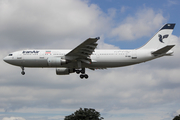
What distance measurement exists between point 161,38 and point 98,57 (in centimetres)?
1219

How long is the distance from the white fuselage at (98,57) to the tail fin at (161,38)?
2134 millimetres

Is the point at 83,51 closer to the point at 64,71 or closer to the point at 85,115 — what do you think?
the point at 64,71

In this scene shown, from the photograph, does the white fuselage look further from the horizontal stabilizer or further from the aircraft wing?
the aircraft wing

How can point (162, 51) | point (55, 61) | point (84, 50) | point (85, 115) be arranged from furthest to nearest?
1. point (85, 115)
2. point (162, 51)
3. point (84, 50)
4. point (55, 61)

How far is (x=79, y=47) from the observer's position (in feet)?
147

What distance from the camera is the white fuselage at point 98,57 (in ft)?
152

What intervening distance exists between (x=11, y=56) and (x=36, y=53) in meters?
4.62

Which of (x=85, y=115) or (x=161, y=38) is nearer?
(x=161, y=38)

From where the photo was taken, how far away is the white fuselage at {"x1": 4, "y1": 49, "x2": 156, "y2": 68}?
46438mm

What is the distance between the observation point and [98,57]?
153ft

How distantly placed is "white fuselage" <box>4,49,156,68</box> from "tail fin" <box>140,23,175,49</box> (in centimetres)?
213

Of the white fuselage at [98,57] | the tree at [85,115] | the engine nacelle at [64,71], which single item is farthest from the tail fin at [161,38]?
the tree at [85,115]

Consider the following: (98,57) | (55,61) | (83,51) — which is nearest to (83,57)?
(83,51)

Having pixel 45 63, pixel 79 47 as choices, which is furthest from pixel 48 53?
pixel 79 47
